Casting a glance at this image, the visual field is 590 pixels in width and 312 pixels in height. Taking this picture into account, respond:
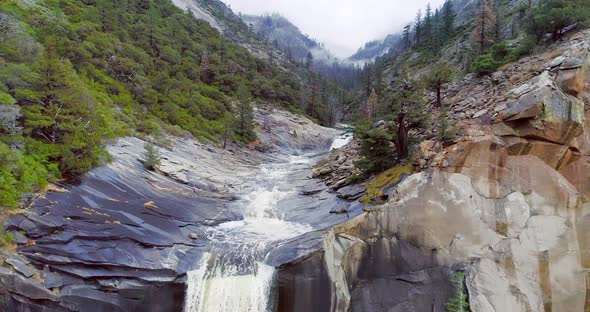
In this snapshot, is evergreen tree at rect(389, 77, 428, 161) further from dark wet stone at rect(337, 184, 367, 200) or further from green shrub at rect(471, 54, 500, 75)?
green shrub at rect(471, 54, 500, 75)

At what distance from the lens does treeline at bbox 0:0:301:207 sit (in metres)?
15.0

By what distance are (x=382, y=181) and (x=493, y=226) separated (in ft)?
17.6

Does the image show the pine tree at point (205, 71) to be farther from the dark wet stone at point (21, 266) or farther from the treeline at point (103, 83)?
the dark wet stone at point (21, 266)

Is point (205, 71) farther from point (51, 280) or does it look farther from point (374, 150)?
point (51, 280)

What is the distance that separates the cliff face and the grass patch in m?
1.45

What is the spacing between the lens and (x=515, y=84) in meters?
17.2

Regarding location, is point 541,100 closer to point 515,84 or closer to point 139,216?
point 515,84

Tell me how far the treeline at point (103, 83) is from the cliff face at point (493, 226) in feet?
38.5

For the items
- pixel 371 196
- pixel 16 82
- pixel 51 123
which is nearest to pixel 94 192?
pixel 51 123

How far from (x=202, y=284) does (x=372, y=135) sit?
438 inches

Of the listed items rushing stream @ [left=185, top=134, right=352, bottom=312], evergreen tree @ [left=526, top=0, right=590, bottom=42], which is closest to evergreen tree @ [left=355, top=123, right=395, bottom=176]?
rushing stream @ [left=185, top=134, right=352, bottom=312]

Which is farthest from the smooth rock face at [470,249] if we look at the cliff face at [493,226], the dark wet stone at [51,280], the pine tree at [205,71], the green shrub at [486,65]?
the pine tree at [205,71]

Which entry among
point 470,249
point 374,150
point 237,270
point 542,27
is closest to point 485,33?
point 542,27

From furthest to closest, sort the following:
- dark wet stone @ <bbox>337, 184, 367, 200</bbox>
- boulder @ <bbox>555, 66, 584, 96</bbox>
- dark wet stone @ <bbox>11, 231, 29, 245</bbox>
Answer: dark wet stone @ <bbox>337, 184, 367, 200</bbox> < boulder @ <bbox>555, 66, 584, 96</bbox> < dark wet stone @ <bbox>11, 231, 29, 245</bbox>
